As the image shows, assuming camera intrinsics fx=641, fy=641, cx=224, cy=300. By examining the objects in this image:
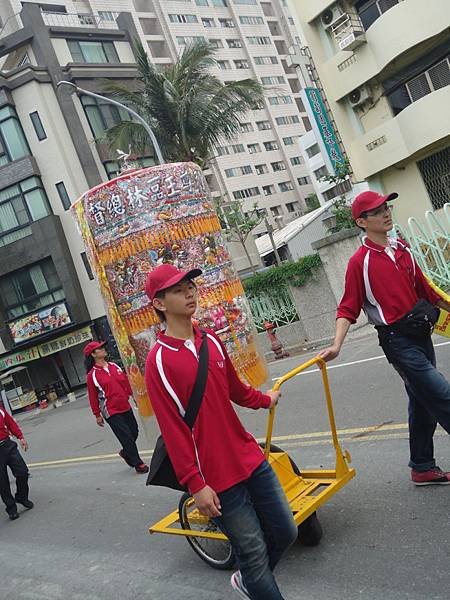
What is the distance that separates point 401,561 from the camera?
3.64m

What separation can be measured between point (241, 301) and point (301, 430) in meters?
2.42

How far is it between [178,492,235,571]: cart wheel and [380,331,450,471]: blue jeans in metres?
1.51

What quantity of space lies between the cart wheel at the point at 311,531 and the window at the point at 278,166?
61.1 m

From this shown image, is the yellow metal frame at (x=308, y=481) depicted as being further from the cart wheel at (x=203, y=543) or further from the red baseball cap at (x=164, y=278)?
the red baseball cap at (x=164, y=278)

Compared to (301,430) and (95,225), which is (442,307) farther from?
(301,430)

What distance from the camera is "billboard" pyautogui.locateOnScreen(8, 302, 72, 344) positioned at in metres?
30.3

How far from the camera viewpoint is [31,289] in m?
31.2

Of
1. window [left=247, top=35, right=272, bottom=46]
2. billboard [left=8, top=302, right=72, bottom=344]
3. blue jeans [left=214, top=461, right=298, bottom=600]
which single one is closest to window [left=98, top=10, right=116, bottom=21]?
window [left=247, top=35, right=272, bottom=46]

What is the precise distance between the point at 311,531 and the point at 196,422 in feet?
5.52

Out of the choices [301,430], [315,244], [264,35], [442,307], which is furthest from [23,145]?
[264,35]

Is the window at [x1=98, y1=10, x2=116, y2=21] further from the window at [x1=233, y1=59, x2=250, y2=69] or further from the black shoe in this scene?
the black shoe

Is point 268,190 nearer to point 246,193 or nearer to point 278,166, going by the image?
point 246,193

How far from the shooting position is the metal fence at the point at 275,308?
1608 centimetres

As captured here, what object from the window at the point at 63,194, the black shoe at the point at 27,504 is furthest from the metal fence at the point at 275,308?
the window at the point at 63,194
